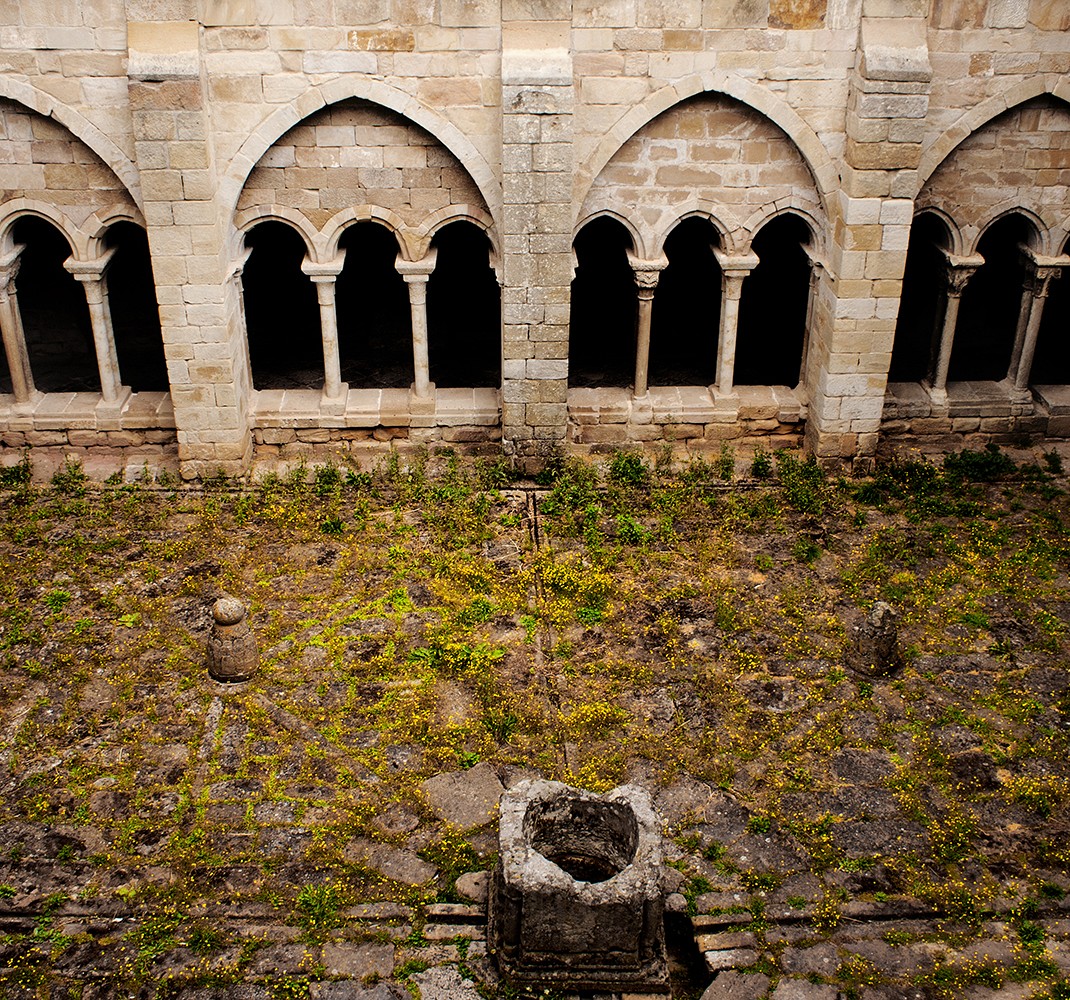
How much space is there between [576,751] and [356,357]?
25.0 ft

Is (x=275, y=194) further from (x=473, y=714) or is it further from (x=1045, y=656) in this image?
(x=1045, y=656)

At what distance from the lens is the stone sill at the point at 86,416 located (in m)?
13.1

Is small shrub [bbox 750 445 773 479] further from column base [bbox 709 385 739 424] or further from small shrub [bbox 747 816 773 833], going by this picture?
small shrub [bbox 747 816 773 833]

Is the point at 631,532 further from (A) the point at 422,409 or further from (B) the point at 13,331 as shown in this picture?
(B) the point at 13,331

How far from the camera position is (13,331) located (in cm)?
1299

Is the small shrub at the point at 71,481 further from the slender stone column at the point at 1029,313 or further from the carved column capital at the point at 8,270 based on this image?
the slender stone column at the point at 1029,313

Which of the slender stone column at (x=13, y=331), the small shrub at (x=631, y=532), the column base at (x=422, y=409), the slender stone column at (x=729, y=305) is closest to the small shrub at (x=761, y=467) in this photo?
the slender stone column at (x=729, y=305)

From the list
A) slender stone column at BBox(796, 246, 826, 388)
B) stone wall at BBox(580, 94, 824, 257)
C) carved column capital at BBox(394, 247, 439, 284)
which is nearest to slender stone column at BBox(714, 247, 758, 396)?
stone wall at BBox(580, 94, 824, 257)

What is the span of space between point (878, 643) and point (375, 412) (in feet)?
19.0

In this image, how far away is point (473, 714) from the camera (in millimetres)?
9789

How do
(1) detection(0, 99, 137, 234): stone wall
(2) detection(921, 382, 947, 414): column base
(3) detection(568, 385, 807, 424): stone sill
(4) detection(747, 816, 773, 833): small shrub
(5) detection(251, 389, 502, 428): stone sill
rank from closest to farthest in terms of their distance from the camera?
(4) detection(747, 816, 773, 833): small shrub → (1) detection(0, 99, 137, 234): stone wall → (5) detection(251, 389, 502, 428): stone sill → (3) detection(568, 385, 807, 424): stone sill → (2) detection(921, 382, 947, 414): column base

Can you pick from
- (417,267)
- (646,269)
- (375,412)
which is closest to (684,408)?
(646,269)

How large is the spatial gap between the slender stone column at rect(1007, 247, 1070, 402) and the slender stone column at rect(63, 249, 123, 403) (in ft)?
31.6

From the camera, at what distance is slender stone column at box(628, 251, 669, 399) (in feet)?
42.0
